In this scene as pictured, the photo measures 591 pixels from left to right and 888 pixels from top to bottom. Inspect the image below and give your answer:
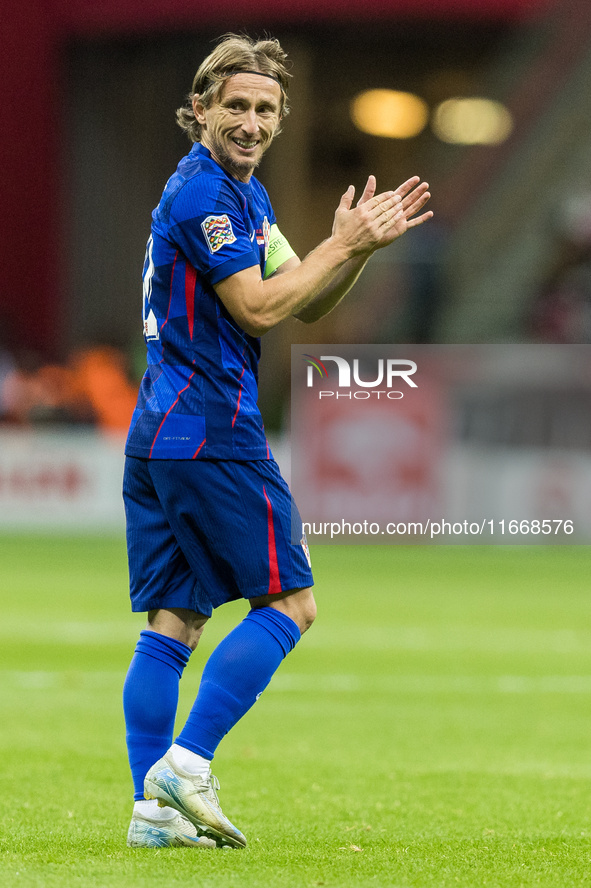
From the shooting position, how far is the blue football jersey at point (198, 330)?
Answer: 350 centimetres

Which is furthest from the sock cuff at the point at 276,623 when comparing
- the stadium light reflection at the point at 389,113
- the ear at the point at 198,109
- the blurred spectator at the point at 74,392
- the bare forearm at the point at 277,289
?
the stadium light reflection at the point at 389,113

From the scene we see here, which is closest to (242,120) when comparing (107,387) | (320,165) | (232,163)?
(232,163)

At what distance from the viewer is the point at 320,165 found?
26.4 m

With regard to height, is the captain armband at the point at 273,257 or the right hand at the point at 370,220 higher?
the right hand at the point at 370,220

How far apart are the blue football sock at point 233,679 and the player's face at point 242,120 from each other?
120cm

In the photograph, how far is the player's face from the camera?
11.8 feet

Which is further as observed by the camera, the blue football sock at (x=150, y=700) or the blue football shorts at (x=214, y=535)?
the blue football sock at (x=150, y=700)

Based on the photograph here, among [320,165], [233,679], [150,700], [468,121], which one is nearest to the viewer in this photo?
[233,679]

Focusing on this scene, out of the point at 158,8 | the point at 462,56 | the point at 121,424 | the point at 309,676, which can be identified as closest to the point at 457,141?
the point at 462,56

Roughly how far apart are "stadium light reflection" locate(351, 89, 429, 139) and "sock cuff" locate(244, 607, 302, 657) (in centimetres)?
2257

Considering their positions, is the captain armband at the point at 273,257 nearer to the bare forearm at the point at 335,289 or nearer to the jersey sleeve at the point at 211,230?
the bare forearm at the point at 335,289

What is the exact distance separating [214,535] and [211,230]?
2.54ft

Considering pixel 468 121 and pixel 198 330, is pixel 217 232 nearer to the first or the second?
pixel 198 330

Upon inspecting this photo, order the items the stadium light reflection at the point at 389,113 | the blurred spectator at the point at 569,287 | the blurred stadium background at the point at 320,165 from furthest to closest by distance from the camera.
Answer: the stadium light reflection at the point at 389,113, the blurred stadium background at the point at 320,165, the blurred spectator at the point at 569,287
